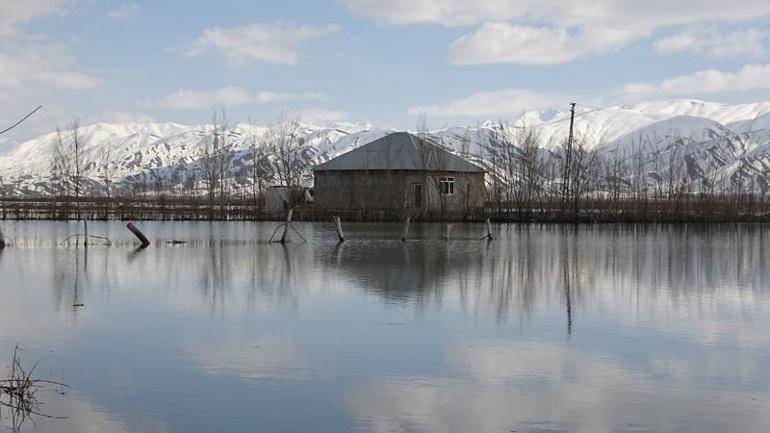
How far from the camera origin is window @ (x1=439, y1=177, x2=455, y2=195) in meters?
46.8

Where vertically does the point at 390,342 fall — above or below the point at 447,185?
below

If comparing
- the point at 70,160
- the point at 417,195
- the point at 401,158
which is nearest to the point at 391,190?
the point at 417,195

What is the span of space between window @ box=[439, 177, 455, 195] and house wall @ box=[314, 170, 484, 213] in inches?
6.5

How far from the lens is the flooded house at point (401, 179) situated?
151 ft

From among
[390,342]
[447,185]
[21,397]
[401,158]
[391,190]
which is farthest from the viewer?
[401,158]

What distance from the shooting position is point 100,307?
13.2 meters

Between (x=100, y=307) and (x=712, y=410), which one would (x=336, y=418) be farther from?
(x=100, y=307)

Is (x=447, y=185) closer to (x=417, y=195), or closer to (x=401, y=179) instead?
(x=417, y=195)

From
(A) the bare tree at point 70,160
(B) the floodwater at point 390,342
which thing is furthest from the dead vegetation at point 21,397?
(A) the bare tree at point 70,160

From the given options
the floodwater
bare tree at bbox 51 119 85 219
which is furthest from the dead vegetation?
bare tree at bbox 51 119 85 219

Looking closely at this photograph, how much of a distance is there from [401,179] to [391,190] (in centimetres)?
74

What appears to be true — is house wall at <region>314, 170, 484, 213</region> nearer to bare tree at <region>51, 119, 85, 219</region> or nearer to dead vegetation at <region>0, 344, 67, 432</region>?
bare tree at <region>51, 119, 85, 219</region>

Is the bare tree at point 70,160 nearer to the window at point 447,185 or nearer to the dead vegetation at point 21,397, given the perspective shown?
the window at point 447,185

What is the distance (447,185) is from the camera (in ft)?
155
